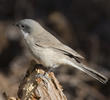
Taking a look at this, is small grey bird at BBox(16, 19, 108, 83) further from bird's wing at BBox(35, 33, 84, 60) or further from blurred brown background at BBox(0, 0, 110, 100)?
blurred brown background at BBox(0, 0, 110, 100)

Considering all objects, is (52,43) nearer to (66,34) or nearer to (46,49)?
(46,49)

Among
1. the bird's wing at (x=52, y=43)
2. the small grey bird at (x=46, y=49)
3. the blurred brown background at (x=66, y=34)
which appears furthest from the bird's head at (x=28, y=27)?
the blurred brown background at (x=66, y=34)

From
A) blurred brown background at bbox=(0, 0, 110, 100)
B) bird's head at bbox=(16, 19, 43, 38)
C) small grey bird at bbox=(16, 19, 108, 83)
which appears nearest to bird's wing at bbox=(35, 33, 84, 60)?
small grey bird at bbox=(16, 19, 108, 83)

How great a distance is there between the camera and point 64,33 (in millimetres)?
8516

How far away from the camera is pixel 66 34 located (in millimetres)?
8484

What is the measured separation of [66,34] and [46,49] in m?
2.66

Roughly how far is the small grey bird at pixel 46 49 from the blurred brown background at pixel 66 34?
1617 mm

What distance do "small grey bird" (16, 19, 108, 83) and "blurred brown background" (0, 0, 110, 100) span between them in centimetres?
162

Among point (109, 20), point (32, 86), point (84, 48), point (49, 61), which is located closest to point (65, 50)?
point (49, 61)

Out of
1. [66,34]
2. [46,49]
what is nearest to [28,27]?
[46,49]

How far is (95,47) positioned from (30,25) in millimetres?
2639

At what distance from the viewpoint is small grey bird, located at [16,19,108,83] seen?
5742 millimetres

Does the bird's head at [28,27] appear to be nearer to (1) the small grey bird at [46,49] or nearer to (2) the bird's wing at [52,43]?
(1) the small grey bird at [46,49]

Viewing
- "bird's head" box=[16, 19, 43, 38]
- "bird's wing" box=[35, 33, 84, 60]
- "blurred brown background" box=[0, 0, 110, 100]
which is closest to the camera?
"bird's wing" box=[35, 33, 84, 60]
